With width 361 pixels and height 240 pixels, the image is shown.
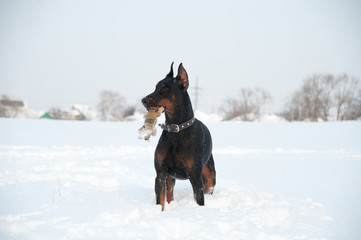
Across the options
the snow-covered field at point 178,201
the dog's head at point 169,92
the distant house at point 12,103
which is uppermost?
the dog's head at point 169,92

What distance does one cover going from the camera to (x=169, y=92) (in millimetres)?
3137

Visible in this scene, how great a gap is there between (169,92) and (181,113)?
0.93ft

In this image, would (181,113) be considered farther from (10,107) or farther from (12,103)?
(12,103)

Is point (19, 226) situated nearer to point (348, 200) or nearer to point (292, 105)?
point (348, 200)

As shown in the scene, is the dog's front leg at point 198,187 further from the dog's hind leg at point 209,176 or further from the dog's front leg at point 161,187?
the dog's hind leg at point 209,176

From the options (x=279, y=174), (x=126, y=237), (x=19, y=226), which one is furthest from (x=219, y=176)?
(x=19, y=226)

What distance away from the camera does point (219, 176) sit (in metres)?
5.75

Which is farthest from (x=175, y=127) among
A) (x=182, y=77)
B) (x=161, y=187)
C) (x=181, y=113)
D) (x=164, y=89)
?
(x=161, y=187)

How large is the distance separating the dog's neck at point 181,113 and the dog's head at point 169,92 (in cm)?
4

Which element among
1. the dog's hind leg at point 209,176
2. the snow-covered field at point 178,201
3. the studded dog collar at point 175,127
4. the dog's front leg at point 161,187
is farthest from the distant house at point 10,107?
the studded dog collar at point 175,127

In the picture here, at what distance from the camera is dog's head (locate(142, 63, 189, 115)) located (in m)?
3.06

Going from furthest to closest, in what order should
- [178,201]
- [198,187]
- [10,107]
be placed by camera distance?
[10,107] < [178,201] < [198,187]

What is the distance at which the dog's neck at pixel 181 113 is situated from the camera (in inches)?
127

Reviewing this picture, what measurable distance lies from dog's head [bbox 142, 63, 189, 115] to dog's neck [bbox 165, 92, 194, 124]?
0.04 m
